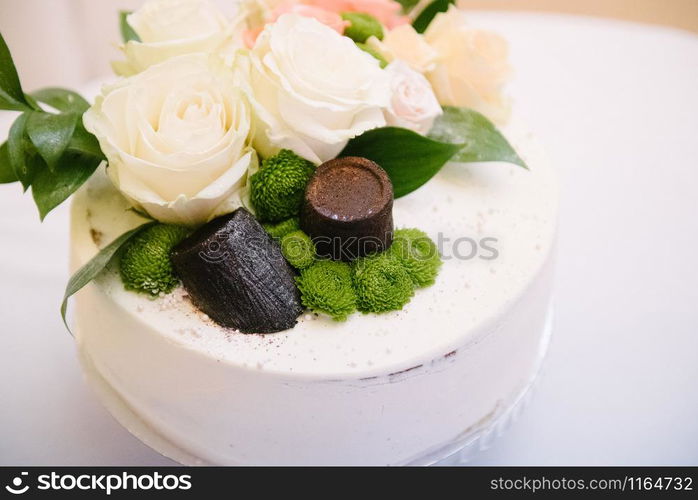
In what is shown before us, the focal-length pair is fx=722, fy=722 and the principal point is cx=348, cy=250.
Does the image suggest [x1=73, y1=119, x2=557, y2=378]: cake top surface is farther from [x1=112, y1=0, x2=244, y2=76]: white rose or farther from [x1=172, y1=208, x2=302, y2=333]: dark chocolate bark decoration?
[x1=112, y1=0, x2=244, y2=76]: white rose

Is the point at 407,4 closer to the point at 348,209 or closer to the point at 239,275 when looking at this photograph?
the point at 348,209

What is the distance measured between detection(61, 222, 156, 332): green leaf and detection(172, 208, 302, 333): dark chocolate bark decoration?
96 millimetres

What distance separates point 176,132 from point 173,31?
0.24 m

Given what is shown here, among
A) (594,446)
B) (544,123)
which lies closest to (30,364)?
(594,446)

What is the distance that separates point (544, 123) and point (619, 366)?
821mm

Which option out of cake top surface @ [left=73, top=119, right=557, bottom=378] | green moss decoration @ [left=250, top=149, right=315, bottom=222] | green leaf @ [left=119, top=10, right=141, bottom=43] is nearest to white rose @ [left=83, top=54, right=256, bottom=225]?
green moss decoration @ [left=250, top=149, right=315, bottom=222]

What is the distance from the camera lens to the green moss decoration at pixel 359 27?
1.35 metres

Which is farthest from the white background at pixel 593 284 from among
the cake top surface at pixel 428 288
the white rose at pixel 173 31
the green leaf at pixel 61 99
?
the white rose at pixel 173 31

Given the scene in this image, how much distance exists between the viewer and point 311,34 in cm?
111

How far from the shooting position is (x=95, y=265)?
1.12m

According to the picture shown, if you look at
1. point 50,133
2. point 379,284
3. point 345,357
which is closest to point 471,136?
point 379,284

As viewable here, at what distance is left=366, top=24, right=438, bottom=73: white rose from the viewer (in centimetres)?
134
